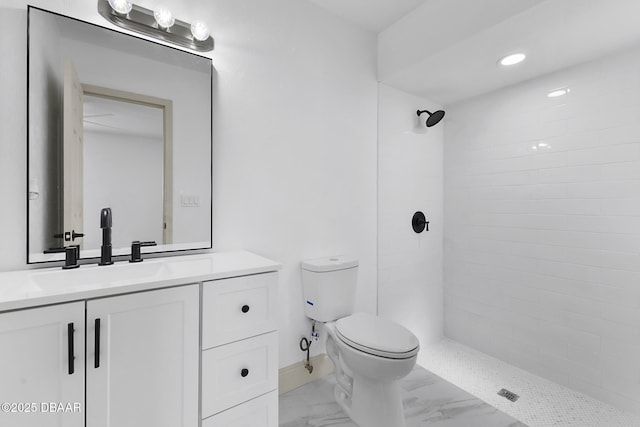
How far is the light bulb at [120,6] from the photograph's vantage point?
1.25 meters

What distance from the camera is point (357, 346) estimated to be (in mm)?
1462

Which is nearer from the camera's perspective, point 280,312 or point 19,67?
point 19,67

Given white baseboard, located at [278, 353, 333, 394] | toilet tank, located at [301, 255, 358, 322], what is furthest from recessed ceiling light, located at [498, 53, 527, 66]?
white baseboard, located at [278, 353, 333, 394]

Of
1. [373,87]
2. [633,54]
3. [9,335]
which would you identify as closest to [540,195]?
[633,54]

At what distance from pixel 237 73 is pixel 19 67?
34.9 inches

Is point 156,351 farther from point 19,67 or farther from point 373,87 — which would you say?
point 373,87

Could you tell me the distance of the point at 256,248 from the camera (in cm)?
169

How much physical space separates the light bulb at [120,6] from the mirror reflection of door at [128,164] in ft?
1.10

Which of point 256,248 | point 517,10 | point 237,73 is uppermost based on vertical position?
point 517,10

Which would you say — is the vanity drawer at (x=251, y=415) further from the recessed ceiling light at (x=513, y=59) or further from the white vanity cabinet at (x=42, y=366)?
the recessed ceiling light at (x=513, y=59)

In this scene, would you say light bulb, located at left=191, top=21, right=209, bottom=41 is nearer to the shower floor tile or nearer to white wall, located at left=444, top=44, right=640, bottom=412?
white wall, located at left=444, top=44, right=640, bottom=412

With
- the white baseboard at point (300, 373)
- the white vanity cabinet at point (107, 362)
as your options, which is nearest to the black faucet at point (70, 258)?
the white vanity cabinet at point (107, 362)

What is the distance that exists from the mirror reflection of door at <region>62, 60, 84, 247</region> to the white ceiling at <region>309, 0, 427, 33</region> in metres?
1.47

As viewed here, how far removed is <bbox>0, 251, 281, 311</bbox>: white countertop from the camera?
840mm
